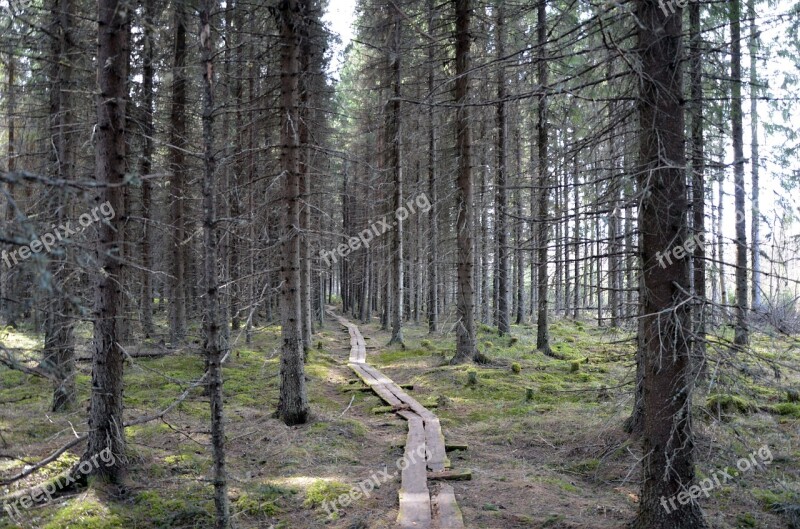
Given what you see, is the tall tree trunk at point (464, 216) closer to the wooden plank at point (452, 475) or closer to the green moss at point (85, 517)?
the wooden plank at point (452, 475)

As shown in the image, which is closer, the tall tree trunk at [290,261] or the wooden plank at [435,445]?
the wooden plank at [435,445]

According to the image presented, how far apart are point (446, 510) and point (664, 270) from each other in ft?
10.9

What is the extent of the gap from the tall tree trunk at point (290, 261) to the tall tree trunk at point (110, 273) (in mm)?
3336

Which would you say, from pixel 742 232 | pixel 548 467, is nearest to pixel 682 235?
pixel 548 467

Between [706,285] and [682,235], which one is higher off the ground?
[682,235]

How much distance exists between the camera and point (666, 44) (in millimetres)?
4934

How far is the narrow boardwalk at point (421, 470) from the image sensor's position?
549cm

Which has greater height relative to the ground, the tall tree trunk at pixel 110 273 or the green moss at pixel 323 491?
the tall tree trunk at pixel 110 273

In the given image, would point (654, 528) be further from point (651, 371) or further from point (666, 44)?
point (666, 44)

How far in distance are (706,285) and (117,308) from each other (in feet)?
21.8

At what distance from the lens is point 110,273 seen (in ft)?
20.5

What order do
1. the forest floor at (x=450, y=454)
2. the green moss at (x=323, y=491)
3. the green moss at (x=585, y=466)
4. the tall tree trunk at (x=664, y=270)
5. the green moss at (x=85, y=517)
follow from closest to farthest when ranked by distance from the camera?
the tall tree trunk at (x=664, y=270), the green moss at (x=85, y=517), the forest floor at (x=450, y=454), the green moss at (x=323, y=491), the green moss at (x=585, y=466)

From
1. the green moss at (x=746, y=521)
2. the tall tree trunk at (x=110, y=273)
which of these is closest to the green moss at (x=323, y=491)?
the tall tree trunk at (x=110, y=273)

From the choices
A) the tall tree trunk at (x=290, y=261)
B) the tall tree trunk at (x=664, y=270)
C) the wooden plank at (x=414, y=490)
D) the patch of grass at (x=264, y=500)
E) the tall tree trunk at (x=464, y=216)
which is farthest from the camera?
the tall tree trunk at (x=464, y=216)
